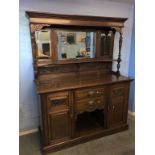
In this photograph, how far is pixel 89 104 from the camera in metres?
2.08

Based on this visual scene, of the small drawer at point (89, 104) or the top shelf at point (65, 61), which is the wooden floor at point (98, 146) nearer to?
the small drawer at point (89, 104)

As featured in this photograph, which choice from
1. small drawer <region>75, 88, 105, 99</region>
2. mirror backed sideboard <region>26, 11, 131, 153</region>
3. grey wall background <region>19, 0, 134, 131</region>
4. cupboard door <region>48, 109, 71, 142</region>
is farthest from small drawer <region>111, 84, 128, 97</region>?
grey wall background <region>19, 0, 134, 131</region>

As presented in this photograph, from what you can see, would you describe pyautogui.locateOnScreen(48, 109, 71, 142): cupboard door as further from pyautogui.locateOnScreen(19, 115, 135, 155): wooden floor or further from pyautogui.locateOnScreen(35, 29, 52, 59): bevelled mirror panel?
pyautogui.locateOnScreen(35, 29, 52, 59): bevelled mirror panel

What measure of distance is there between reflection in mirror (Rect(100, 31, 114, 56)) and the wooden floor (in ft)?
4.40

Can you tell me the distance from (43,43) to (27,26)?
31 centimetres

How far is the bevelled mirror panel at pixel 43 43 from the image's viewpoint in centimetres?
209

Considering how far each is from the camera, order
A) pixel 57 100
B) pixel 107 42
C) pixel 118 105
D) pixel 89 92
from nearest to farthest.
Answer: pixel 57 100 → pixel 89 92 → pixel 118 105 → pixel 107 42

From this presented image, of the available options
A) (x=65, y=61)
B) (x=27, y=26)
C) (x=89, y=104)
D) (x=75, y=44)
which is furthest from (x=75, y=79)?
(x=27, y=26)

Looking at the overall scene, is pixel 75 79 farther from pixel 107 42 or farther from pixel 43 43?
pixel 107 42

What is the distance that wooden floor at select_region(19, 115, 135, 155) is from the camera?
2.00 meters
